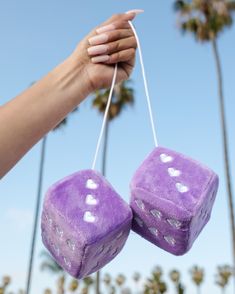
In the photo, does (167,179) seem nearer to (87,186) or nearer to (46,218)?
(87,186)

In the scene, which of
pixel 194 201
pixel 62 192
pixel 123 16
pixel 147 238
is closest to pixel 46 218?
pixel 62 192

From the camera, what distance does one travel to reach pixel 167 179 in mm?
1604

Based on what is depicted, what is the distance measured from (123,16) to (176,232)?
0.68m

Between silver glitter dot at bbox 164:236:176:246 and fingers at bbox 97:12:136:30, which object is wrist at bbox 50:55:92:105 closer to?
fingers at bbox 97:12:136:30

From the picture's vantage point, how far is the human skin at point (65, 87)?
1583mm

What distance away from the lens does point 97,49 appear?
172 centimetres

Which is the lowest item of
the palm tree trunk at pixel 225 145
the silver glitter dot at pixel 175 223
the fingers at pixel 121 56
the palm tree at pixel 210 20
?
the palm tree trunk at pixel 225 145

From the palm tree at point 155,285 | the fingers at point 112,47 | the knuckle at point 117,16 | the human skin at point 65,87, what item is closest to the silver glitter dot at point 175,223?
the human skin at point 65,87

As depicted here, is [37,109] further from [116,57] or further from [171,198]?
[171,198]

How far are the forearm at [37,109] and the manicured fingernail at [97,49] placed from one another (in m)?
0.05

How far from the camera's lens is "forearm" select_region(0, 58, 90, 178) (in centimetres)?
157

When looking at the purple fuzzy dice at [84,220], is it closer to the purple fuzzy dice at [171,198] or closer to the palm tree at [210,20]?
the purple fuzzy dice at [171,198]

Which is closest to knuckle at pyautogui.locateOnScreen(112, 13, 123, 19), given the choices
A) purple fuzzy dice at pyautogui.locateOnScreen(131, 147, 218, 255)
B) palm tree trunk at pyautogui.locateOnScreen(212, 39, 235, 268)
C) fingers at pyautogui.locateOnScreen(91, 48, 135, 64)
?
fingers at pyautogui.locateOnScreen(91, 48, 135, 64)

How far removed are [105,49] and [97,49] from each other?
0.08ft
